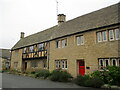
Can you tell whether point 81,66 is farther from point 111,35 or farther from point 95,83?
point 95,83

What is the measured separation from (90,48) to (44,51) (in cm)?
1024

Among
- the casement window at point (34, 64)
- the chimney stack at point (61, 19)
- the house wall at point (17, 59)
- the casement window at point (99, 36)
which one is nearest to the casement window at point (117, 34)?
the casement window at point (99, 36)

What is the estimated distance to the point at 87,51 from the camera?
55.5 feet

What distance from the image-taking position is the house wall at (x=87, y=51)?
48.6ft

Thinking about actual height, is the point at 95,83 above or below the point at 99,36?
below

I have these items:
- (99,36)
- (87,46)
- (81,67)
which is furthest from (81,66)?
(99,36)

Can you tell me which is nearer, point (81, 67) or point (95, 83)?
Result: point (95, 83)

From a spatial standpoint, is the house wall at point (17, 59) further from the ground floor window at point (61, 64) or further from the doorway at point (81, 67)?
the doorway at point (81, 67)

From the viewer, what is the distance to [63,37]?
68.2ft

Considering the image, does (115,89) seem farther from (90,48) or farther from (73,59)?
(73,59)

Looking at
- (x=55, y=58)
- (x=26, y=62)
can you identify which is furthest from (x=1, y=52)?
(x=55, y=58)

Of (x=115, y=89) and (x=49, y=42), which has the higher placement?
(x=49, y=42)

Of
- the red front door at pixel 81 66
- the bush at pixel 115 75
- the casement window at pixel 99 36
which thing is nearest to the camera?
the bush at pixel 115 75

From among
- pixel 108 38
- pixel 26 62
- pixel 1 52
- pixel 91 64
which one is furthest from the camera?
pixel 1 52
